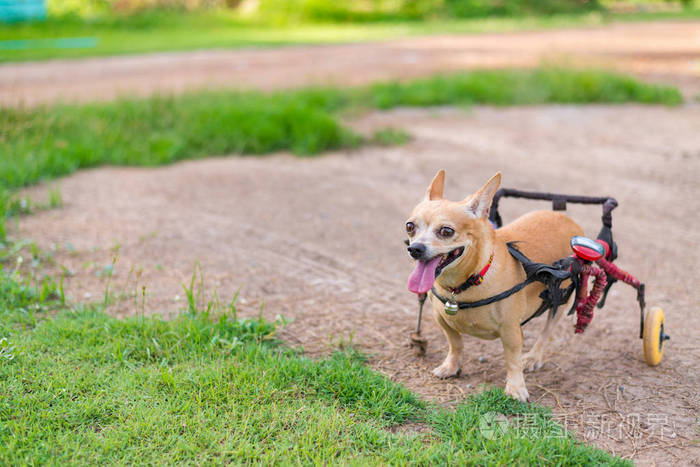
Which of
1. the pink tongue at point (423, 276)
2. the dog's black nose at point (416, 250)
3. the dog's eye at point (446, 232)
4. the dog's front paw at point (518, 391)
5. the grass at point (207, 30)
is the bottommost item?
the dog's front paw at point (518, 391)

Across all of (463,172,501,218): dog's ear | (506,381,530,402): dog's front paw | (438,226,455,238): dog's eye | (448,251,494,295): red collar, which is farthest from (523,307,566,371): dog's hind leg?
(438,226,455,238): dog's eye

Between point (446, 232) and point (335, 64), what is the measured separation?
34.5 ft

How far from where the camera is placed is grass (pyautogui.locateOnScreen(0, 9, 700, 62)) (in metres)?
15.2

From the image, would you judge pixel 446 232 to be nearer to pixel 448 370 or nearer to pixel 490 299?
pixel 490 299

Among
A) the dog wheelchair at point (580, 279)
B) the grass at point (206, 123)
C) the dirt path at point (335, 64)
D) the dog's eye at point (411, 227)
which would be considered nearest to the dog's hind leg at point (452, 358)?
the dog wheelchair at point (580, 279)

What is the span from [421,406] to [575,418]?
78cm

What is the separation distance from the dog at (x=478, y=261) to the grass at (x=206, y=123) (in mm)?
4502

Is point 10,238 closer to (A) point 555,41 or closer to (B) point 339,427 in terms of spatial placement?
(B) point 339,427

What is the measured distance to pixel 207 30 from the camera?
20578 millimetres

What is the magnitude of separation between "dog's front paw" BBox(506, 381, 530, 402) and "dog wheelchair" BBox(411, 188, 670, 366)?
346 millimetres

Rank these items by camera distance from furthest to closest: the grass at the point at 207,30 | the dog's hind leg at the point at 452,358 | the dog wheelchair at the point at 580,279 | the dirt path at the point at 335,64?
the grass at the point at 207,30, the dirt path at the point at 335,64, the dog's hind leg at the point at 452,358, the dog wheelchair at the point at 580,279

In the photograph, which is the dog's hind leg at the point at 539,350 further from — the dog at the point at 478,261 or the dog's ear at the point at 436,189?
the dog's ear at the point at 436,189

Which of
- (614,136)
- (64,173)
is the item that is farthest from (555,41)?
(64,173)

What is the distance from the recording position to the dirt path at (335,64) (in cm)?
1060
